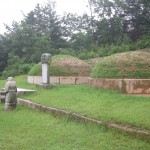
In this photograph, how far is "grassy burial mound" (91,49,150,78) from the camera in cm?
1141

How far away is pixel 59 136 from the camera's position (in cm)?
646

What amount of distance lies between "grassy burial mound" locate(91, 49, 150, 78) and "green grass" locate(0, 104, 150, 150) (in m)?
4.05

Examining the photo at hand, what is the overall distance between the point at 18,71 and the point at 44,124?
63.7 feet

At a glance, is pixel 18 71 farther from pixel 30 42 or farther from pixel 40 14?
pixel 40 14

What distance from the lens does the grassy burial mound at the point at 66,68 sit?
16828 mm

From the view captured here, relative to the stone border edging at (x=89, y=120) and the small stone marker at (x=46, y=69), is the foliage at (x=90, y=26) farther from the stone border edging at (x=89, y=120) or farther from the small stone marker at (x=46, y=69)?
the stone border edging at (x=89, y=120)

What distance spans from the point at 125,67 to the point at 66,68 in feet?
18.6

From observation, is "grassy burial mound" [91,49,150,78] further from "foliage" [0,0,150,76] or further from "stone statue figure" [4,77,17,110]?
"foliage" [0,0,150,76]

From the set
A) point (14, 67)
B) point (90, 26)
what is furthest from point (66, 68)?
point (90, 26)

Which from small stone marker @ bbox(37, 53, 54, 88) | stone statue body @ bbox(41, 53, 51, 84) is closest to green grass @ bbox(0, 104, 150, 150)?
small stone marker @ bbox(37, 53, 54, 88)

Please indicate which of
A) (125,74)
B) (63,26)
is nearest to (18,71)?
(63,26)

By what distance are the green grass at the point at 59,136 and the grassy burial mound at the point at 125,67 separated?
4054 mm

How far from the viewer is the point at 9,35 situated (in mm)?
31953

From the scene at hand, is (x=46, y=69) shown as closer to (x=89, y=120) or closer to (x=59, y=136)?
(x=89, y=120)
